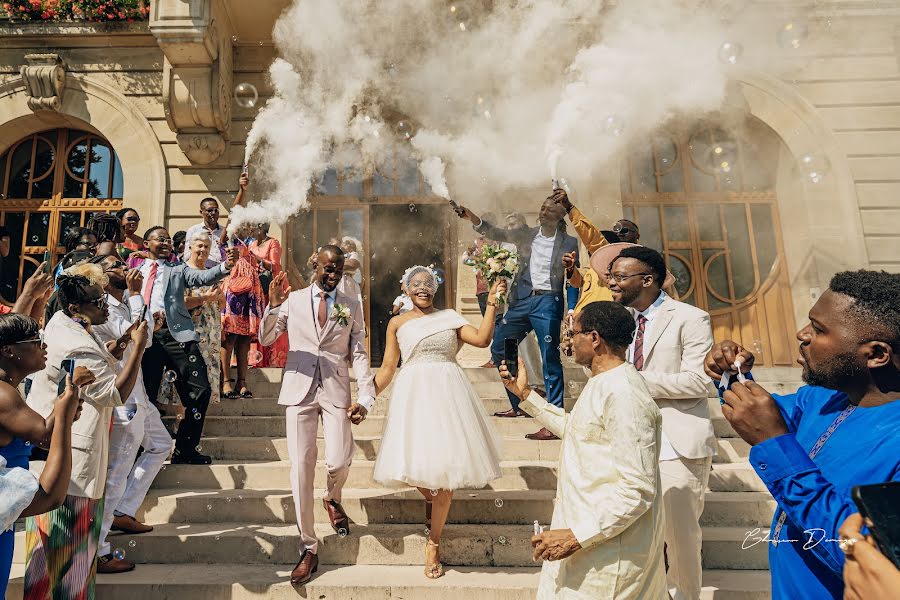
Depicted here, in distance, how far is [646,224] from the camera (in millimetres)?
10133

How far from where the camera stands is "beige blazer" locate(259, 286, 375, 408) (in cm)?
410

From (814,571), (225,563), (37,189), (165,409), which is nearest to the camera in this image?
(814,571)

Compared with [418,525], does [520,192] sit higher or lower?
higher

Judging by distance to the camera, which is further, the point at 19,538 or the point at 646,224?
the point at 646,224

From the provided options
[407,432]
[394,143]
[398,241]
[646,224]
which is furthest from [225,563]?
[646,224]

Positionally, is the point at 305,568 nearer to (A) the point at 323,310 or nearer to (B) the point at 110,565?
(B) the point at 110,565

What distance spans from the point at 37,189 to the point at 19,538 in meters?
7.97

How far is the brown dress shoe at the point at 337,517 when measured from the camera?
4.00 meters

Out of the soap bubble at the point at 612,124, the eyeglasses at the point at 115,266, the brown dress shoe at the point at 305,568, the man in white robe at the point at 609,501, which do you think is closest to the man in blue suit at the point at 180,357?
the eyeglasses at the point at 115,266

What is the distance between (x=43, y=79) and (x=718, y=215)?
1197 centimetres

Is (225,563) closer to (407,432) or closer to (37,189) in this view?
(407,432)

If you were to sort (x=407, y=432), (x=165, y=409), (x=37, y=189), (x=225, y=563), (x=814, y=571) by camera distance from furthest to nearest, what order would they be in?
(x=37, y=189)
(x=165, y=409)
(x=225, y=563)
(x=407, y=432)
(x=814, y=571)

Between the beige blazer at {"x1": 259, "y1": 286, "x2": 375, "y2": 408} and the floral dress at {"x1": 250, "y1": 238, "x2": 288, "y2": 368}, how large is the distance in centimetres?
273

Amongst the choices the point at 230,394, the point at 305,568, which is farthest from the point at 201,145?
the point at 305,568
